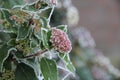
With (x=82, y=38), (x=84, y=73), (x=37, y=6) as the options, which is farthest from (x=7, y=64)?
(x=82, y=38)

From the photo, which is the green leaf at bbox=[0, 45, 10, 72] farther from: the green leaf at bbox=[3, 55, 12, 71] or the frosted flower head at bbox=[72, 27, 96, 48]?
the frosted flower head at bbox=[72, 27, 96, 48]

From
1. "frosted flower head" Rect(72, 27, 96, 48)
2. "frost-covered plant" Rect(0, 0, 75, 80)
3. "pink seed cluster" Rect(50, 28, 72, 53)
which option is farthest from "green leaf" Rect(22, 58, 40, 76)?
"frosted flower head" Rect(72, 27, 96, 48)

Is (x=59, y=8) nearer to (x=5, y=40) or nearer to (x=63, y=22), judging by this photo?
(x=63, y=22)

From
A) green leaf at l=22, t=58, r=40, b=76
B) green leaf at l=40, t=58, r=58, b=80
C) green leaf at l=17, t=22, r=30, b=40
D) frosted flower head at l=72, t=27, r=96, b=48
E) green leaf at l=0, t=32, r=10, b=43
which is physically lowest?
green leaf at l=40, t=58, r=58, b=80

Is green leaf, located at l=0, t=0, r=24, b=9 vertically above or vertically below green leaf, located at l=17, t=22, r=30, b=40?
above

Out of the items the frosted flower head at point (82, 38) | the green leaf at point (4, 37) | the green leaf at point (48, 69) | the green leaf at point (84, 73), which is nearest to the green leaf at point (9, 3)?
the green leaf at point (4, 37)

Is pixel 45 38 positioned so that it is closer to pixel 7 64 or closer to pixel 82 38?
pixel 7 64

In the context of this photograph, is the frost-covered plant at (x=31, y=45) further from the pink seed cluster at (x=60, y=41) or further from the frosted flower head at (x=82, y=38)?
the frosted flower head at (x=82, y=38)

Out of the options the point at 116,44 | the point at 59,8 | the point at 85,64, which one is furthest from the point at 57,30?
the point at 116,44
